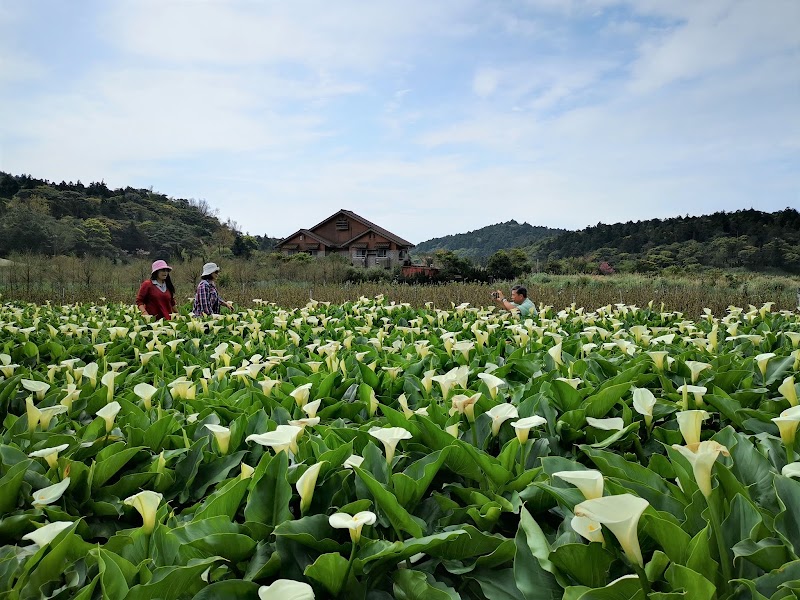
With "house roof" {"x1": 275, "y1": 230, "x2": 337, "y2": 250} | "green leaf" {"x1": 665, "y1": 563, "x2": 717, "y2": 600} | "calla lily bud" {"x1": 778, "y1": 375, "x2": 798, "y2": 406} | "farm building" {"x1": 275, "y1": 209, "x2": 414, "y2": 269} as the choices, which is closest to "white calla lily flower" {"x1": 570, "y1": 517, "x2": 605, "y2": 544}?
"green leaf" {"x1": 665, "y1": 563, "x2": 717, "y2": 600}

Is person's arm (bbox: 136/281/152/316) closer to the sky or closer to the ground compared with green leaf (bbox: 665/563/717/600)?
closer to the sky

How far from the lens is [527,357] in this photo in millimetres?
2820

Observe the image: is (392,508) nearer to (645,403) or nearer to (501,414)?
(501,414)

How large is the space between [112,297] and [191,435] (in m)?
16.5

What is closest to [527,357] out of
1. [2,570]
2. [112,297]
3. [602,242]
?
[2,570]

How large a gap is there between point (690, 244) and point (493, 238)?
2303 centimetres

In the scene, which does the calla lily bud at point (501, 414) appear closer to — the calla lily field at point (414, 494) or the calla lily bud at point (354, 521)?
the calla lily field at point (414, 494)

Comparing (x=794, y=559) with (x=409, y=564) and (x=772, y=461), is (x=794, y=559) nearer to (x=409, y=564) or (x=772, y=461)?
(x=772, y=461)

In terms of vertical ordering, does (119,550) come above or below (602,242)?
below

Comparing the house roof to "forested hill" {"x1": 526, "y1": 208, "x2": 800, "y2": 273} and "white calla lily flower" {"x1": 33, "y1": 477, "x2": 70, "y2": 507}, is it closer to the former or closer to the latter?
"forested hill" {"x1": 526, "y1": 208, "x2": 800, "y2": 273}

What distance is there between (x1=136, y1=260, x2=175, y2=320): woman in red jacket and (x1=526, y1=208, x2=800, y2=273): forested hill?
102 feet

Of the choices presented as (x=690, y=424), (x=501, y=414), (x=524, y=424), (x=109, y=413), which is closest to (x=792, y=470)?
(x=690, y=424)

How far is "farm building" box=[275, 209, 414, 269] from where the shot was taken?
1777 inches

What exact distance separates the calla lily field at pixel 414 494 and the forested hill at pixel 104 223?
95.3 feet
